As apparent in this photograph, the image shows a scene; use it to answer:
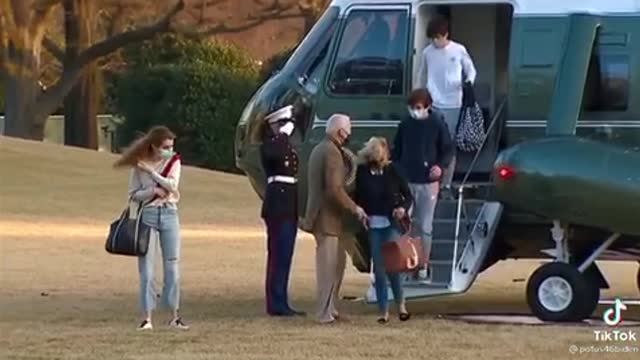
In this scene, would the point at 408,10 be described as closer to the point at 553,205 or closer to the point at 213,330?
the point at 553,205

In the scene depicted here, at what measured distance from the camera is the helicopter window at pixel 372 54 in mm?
15031

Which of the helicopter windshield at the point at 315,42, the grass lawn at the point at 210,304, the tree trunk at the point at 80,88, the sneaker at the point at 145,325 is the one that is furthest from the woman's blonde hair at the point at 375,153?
the tree trunk at the point at 80,88

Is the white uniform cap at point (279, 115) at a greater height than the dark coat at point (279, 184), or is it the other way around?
the white uniform cap at point (279, 115)

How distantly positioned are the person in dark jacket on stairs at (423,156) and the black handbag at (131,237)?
219cm

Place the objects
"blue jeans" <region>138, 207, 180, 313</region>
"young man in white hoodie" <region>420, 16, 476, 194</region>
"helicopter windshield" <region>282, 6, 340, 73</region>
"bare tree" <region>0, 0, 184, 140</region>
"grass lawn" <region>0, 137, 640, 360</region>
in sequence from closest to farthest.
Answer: "grass lawn" <region>0, 137, 640, 360</region> → "blue jeans" <region>138, 207, 180, 313</region> → "young man in white hoodie" <region>420, 16, 476, 194</region> → "helicopter windshield" <region>282, 6, 340, 73</region> → "bare tree" <region>0, 0, 184, 140</region>

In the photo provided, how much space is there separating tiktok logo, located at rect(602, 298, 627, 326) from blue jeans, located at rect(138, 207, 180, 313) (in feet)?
11.6

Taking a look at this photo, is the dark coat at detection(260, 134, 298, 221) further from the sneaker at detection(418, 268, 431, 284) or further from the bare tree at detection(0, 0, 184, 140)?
the bare tree at detection(0, 0, 184, 140)

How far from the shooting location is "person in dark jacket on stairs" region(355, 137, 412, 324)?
1381 cm

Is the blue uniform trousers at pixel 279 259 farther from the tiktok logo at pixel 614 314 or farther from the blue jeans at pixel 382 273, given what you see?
the tiktok logo at pixel 614 314

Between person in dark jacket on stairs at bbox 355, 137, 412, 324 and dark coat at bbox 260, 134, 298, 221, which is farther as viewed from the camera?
dark coat at bbox 260, 134, 298, 221

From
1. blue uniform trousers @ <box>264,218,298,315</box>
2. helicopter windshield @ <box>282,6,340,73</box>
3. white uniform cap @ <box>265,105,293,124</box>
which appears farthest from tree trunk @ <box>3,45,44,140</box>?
blue uniform trousers @ <box>264,218,298,315</box>

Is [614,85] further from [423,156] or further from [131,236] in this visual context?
[131,236]

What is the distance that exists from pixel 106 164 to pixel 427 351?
24.0 meters

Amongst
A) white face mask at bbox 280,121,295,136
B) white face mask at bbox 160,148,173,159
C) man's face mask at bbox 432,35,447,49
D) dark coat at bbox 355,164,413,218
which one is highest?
man's face mask at bbox 432,35,447,49
